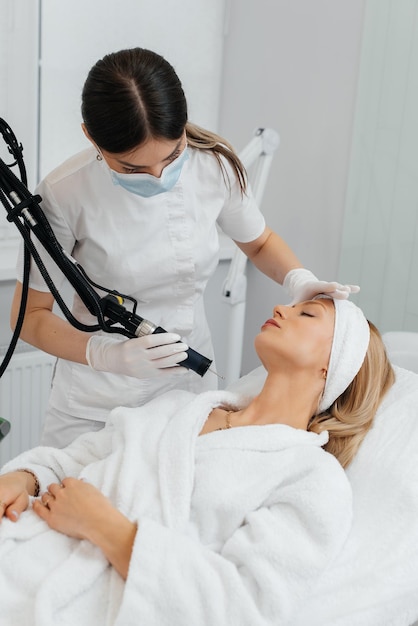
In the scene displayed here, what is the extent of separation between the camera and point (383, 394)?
5.41 ft

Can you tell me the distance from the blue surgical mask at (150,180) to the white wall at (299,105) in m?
1.27

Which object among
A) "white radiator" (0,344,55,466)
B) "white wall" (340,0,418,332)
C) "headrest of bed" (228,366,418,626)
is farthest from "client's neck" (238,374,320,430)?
"white radiator" (0,344,55,466)

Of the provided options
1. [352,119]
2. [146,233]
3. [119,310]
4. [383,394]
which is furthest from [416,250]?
[119,310]

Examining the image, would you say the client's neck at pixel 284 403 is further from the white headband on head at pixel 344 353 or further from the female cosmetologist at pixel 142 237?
the female cosmetologist at pixel 142 237

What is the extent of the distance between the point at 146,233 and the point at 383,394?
61 centimetres

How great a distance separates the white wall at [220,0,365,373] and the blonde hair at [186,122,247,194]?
0.98m

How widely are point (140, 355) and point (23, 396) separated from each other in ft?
3.96

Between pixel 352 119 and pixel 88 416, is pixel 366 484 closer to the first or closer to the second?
pixel 88 416

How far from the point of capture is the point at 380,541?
1.35 meters

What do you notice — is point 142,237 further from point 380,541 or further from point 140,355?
point 380,541

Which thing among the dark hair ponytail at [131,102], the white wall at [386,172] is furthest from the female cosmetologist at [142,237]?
the white wall at [386,172]

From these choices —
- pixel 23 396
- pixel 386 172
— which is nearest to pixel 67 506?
pixel 23 396

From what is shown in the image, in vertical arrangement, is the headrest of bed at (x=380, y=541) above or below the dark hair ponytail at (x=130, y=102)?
below

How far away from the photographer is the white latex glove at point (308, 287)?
1558mm
